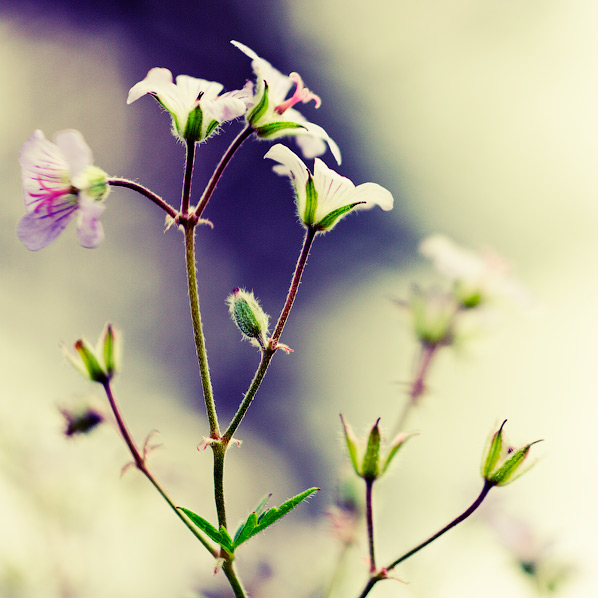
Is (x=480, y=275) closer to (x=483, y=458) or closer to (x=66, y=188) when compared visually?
(x=483, y=458)

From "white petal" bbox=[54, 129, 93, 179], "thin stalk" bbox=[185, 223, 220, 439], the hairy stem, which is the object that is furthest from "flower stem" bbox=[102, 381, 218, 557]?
"white petal" bbox=[54, 129, 93, 179]

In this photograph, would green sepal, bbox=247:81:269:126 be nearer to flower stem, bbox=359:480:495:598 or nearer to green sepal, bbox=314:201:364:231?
green sepal, bbox=314:201:364:231

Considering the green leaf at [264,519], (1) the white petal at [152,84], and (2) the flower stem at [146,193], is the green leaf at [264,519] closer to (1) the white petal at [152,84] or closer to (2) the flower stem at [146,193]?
(2) the flower stem at [146,193]

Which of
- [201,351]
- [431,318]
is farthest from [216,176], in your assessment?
[431,318]

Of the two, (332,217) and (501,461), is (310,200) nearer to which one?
(332,217)

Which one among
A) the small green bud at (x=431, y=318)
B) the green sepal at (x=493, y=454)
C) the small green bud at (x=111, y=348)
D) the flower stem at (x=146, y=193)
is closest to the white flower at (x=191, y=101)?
the flower stem at (x=146, y=193)

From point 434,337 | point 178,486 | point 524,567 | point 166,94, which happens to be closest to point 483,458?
point 434,337
